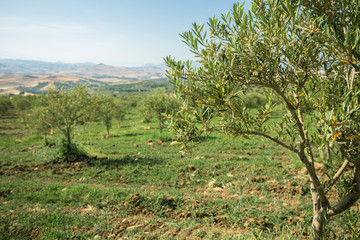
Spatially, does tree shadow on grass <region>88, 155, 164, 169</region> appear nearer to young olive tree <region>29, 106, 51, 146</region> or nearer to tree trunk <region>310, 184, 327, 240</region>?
young olive tree <region>29, 106, 51, 146</region>

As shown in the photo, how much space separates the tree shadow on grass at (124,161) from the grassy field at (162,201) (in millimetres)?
164

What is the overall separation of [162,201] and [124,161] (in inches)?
346

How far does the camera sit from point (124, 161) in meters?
17.2

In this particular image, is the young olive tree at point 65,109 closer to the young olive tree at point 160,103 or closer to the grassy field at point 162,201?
the grassy field at point 162,201

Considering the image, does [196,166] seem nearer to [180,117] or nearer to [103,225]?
[103,225]

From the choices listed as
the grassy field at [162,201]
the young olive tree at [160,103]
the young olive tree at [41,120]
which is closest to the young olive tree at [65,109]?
the young olive tree at [41,120]

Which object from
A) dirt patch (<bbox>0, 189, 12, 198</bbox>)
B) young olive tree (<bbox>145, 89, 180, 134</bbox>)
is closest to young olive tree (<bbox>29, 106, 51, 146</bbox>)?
dirt patch (<bbox>0, 189, 12, 198</bbox>)

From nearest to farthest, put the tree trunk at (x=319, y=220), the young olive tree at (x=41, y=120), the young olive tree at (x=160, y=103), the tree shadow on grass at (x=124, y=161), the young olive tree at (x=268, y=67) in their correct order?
the young olive tree at (x=268, y=67), the tree trunk at (x=319, y=220), the tree shadow on grass at (x=124, y=161), the young olive tree at (x=41, y=120), the young olive tree at (x=160, y=103)

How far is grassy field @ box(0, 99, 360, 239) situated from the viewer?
7.02 metres

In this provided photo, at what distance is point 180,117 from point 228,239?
4.21m

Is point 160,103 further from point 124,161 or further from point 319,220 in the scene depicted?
point 319,220

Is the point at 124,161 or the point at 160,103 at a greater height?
the point at 160,103

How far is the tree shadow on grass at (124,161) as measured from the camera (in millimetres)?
→ 16203

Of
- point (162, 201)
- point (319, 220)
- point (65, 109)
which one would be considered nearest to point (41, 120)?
point (65, 109)
